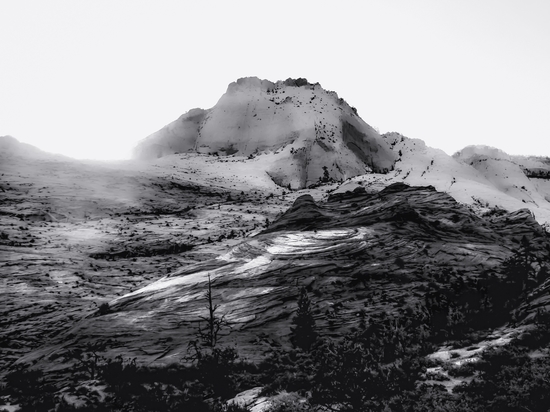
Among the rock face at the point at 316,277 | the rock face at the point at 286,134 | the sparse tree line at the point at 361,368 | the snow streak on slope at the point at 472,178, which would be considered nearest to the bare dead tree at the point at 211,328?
the sparse tree line at the point at 361,368

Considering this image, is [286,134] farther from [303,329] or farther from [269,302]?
[303,329]

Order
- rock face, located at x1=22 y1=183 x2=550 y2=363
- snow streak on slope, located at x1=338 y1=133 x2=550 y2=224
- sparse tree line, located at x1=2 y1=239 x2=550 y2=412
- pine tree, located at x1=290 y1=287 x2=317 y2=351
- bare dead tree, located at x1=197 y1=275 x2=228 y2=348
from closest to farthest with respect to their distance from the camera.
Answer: sparse tree line, located at x1=2 y1=239 x2=550 y2=412 < bare dead tree, located at x1=197 y1=275 x2=228 y2=348 < pine tree, located at x1=290 y1=287 x2=317 y2=351 < rock face, located at x1=22 y1=183 x2=550 y2=363 < snow streak on slope, located at x1=338 y1=133 x2=550 y2=224

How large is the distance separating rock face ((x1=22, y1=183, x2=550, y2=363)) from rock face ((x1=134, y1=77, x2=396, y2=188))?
4718cm

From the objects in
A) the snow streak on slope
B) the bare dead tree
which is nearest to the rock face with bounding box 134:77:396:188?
the snow streak on slope

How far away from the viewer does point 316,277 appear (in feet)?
88.5

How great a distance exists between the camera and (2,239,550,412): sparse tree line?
14.8 metres

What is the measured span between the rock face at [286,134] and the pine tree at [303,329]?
57349 mm

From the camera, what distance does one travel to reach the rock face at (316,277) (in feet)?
73.7

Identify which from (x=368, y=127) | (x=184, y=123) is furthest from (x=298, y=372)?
(x=184, y=123)

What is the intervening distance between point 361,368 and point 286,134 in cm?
8848

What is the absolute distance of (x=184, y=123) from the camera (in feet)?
412

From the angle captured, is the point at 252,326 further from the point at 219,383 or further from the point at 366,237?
the point at 366,237

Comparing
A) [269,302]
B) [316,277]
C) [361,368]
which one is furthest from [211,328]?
[316,277]

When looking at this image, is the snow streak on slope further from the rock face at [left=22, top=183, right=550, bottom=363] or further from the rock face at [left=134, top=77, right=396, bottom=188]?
the rock face at [left=22, top=183, right=550, bottom=363]
